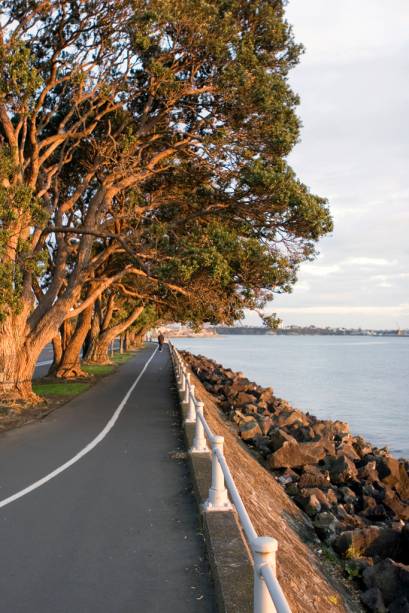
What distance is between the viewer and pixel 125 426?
48.6 feet

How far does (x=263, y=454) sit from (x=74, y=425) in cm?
491

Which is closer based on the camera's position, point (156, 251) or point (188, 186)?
point (156, 251)

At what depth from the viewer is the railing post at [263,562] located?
139 inches

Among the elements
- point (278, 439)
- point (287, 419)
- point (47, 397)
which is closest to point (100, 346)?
point (47, 397)

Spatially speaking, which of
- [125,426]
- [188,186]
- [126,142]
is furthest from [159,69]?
[125,426]

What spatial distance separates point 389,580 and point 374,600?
364mm

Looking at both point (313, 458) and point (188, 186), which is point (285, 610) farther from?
point (188, 186)

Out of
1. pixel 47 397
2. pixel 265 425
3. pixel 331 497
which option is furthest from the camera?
pixel 47 397

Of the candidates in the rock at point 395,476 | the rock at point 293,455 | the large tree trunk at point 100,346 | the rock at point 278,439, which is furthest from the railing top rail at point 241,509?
the large tree trunk at point 100,346

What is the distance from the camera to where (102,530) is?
6.97 meters

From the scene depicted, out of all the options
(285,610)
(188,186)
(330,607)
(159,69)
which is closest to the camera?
(285,610)

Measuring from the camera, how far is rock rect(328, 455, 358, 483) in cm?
1433

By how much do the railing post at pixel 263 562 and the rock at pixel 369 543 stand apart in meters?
5.78

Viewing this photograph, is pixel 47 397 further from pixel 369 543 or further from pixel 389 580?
pixel 389 580
